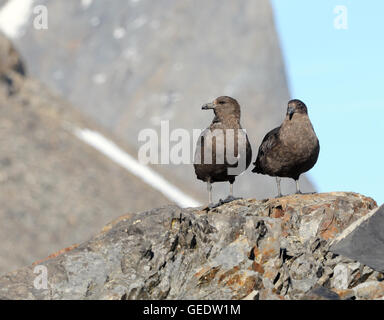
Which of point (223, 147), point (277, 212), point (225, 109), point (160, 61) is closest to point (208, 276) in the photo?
point (277, 212)

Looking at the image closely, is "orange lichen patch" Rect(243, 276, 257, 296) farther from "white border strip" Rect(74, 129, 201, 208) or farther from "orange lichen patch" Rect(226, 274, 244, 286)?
"white border strip" Rect(74, 129, 201, 208)

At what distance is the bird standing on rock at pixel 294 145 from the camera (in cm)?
1484

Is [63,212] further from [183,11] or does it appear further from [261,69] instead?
[183,11]

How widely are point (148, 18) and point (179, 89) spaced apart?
3126 centimetres

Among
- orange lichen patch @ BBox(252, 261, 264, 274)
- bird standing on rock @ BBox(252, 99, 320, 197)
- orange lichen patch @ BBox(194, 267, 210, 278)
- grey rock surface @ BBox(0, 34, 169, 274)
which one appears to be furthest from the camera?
grey rock surface @ BBox(0, 34, 169, 274)

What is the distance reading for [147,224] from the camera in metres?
13.7

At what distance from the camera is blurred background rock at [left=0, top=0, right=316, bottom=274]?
201ft

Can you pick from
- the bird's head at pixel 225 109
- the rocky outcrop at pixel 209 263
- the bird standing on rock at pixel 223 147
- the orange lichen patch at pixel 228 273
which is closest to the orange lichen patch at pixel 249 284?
the rocky outcrop at pixel 209 263

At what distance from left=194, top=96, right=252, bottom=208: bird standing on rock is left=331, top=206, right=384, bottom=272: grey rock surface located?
2.92 m

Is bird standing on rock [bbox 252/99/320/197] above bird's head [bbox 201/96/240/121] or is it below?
below

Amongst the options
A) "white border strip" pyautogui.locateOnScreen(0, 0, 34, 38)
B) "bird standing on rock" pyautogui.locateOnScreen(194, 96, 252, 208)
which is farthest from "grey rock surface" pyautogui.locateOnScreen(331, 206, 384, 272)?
"white border strip" pyautogui.locateOnScreen(0, 0, 34, 38)

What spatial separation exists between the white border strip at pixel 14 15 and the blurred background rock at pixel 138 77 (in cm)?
305

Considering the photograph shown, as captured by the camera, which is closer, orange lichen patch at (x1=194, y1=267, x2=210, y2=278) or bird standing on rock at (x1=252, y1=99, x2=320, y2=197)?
orange lichen patch at (x1=194, y1=267, x2=210, y2=278)
